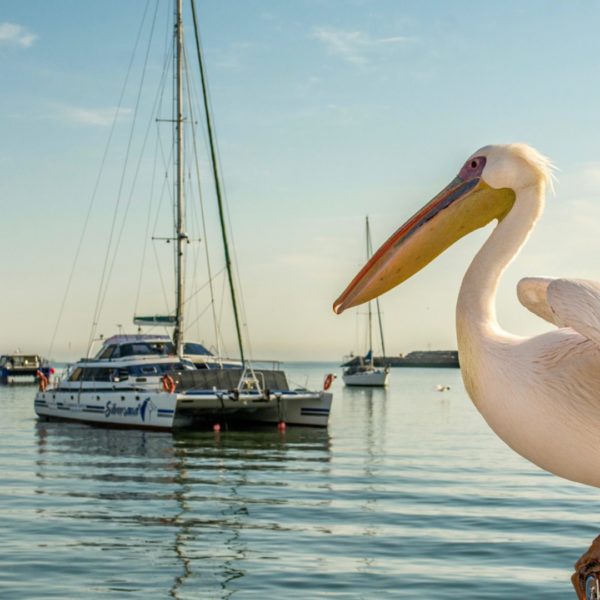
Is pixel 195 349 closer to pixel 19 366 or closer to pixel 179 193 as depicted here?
pixel 179 193

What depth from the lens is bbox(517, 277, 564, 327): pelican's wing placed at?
3227 mm

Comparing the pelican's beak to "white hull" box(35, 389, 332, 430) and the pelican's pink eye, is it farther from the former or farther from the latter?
"white hull" box(35, 389, 332, 430)

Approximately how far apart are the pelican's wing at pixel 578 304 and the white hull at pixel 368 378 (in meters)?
52.5

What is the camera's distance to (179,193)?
83.3ft

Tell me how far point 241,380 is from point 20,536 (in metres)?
11.1

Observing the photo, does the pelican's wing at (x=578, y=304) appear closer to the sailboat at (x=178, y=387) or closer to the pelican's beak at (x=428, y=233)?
the pelican's beak at (x=428, y=233)

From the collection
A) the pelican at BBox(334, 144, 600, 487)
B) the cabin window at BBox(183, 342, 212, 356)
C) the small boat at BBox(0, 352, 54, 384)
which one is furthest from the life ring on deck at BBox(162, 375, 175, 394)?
the small boat at BBox(0, 352, 54, 384)

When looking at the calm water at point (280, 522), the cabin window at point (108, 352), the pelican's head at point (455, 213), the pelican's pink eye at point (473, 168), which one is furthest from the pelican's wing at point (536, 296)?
the cabin window at point (108, 352)

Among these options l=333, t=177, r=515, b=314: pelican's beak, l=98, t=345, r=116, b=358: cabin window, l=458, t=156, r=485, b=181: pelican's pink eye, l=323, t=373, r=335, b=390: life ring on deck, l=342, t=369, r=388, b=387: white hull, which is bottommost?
l=342, t=369, r=388, b=387: white hull

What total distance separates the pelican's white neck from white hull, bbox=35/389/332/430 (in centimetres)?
1713

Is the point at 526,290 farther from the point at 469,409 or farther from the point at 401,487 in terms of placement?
the point at 469,409

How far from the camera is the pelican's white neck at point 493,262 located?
317 centimetres

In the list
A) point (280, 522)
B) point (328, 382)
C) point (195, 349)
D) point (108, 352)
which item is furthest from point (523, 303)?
point (195, 349)

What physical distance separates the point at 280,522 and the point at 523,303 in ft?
25.7
